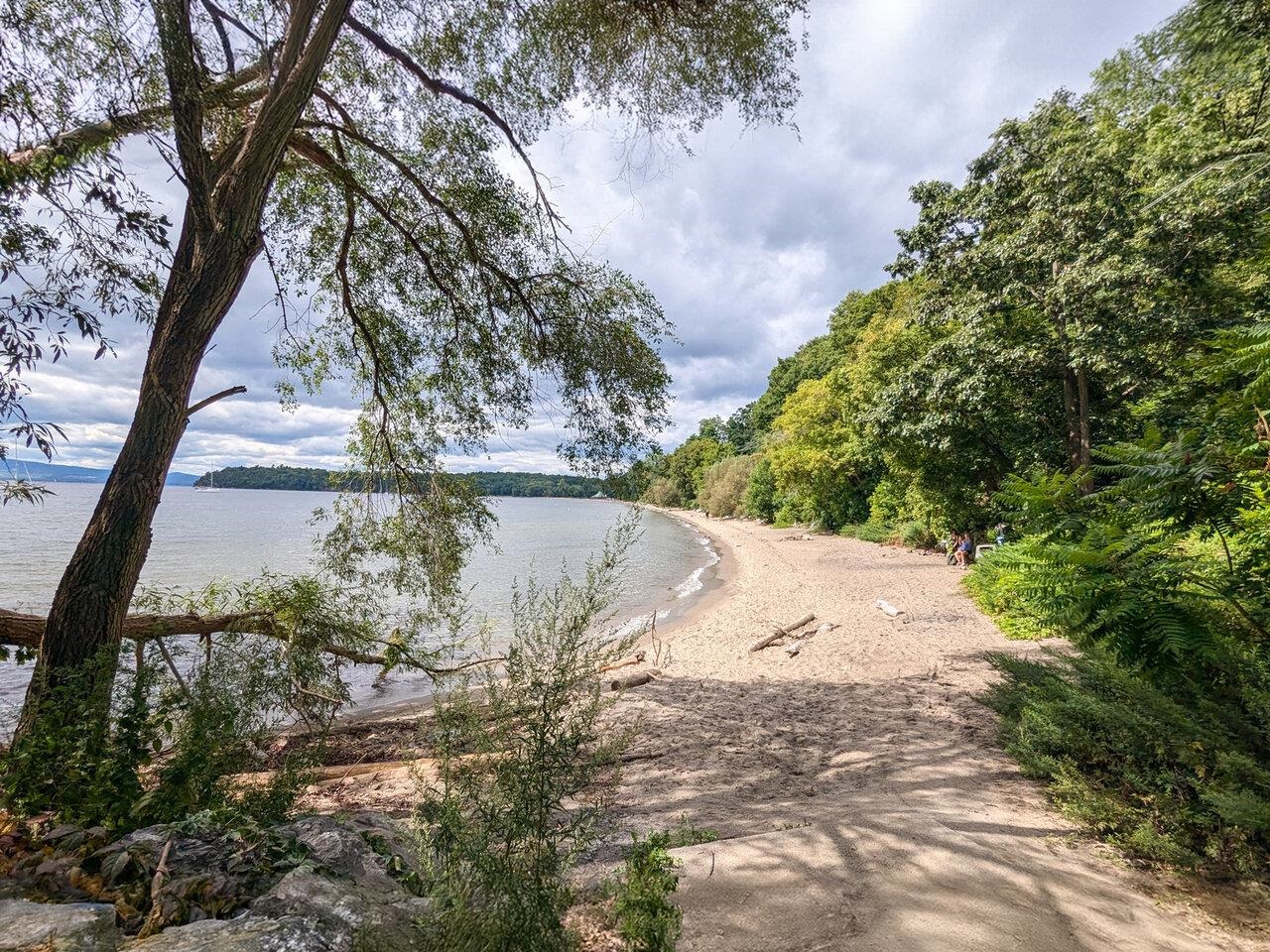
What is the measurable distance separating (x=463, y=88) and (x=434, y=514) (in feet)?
16.4

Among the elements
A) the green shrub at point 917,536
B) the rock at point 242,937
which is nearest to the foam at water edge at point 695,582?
the green shrub at point 917,536

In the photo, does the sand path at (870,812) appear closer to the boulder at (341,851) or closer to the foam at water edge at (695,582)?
the boulder at (341,851)

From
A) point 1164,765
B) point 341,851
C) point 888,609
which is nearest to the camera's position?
point 341,851

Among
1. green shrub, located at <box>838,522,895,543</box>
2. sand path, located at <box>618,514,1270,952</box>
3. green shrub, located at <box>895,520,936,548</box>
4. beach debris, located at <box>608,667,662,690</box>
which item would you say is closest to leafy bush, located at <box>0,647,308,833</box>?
sand path, located at <box>618,514,1270,952</box>

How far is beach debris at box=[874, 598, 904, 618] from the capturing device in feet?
37.6

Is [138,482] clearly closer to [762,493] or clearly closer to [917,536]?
[917,536]

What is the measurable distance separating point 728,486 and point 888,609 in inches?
1656

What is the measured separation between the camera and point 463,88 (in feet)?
18.3

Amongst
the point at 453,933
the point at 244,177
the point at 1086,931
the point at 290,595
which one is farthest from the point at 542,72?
the point at 1086,931

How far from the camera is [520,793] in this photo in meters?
1.95

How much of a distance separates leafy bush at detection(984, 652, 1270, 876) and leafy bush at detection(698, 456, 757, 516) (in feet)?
153

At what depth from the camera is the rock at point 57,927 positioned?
1.72 meters

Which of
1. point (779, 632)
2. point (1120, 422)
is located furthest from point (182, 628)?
point (1120, 422)

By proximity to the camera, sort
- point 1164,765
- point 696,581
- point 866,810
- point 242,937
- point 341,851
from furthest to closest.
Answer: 1. point 696,581
2. point 866,810
3. point 1164,765
4. point 341,851
5. point 242,937
